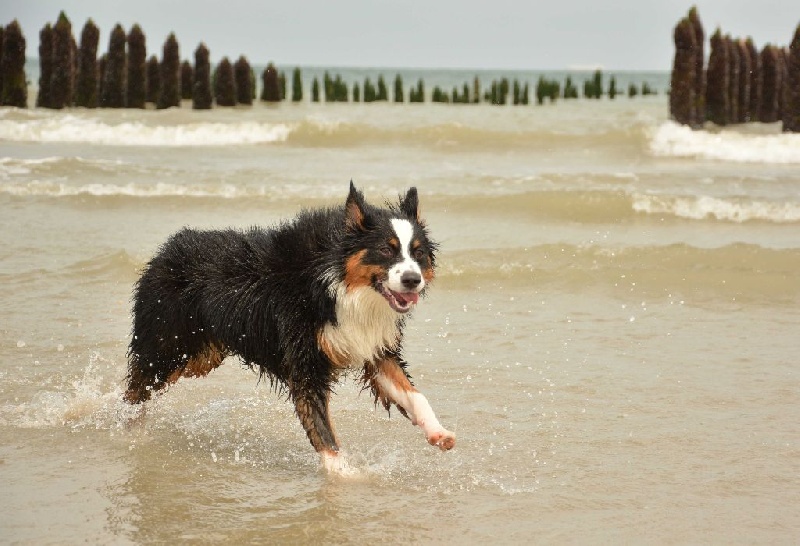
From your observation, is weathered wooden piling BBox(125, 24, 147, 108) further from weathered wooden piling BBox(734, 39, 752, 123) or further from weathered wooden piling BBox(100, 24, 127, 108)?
weathered wooden piling BBox(734, 39, 752, 123)

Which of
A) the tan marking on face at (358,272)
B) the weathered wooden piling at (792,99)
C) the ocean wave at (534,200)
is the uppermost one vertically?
the weathered wooden piling at (792,99)

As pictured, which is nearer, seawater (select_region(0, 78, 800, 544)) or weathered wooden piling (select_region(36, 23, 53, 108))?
seawater (select_region(0, 78, 800, 544))

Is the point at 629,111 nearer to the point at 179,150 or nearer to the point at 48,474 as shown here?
the point at 179,150

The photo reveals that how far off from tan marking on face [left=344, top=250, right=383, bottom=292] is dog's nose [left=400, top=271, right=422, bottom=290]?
0.21 meters

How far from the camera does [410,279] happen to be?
5.00m

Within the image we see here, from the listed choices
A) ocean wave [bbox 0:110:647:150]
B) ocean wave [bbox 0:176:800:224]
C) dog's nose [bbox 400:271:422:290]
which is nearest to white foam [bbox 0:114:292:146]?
ocean wave [bbox 0:110:647:150]

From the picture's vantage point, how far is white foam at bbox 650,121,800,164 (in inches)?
890

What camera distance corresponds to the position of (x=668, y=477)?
5398 millimetres

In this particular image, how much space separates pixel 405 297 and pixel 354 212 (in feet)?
1.58

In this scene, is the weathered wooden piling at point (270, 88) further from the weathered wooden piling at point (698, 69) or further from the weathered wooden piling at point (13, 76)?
the weathered wooden piling at point (698, 69)

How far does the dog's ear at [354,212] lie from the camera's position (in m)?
5.23

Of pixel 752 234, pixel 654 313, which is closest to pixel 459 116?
pixel 752 234

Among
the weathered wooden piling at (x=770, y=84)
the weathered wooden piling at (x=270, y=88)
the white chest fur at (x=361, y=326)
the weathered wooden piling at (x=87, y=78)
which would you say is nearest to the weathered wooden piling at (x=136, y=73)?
the weathered wooden piling at (x=87, y=78)

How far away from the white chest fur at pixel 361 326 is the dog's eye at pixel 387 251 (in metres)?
0.21
